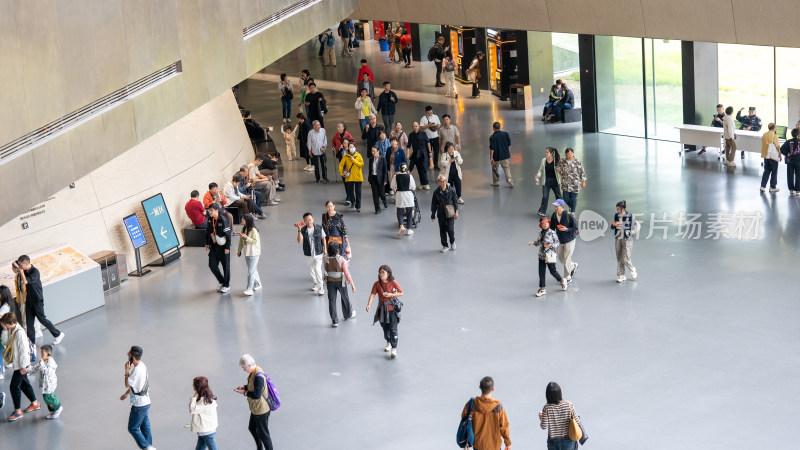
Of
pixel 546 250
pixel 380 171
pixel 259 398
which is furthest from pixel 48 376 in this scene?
pixel 380 171

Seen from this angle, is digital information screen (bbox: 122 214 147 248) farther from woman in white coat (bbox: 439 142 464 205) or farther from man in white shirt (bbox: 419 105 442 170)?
man in white shirt (bbox: 419 105 442 170)

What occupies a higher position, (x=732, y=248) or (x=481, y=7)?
(x=481, y=7)

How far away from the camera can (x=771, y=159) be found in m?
21.1

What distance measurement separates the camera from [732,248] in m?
18.0

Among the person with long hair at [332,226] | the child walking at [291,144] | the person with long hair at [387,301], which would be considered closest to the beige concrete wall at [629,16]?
the child walking at [291,144]

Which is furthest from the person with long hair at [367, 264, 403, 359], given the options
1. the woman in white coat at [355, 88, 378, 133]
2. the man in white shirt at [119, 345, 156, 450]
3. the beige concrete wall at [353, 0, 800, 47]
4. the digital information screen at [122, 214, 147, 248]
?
the woman in white coat at [355, 88, 378, 133]

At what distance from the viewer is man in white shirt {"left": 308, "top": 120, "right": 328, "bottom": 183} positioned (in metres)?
24.5

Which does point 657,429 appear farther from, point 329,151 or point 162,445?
point 329,151

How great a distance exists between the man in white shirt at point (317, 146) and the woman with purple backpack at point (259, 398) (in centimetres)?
1312

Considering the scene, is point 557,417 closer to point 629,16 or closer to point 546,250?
point 546,250

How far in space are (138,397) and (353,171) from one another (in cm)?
1027

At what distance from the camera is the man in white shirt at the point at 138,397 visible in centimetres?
1220

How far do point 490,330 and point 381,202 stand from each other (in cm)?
797

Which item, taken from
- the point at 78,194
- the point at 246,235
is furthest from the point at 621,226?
the point at 78,194
